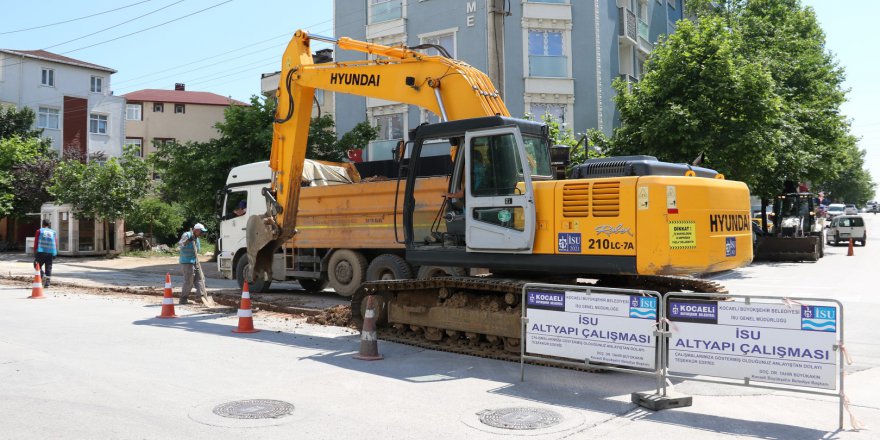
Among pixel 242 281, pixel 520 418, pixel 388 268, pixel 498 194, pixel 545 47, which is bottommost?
pixel 520 418

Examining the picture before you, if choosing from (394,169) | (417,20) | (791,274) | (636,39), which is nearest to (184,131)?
(417,20)

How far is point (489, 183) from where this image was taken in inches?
329

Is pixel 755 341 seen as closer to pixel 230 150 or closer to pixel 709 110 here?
pixel 709 110

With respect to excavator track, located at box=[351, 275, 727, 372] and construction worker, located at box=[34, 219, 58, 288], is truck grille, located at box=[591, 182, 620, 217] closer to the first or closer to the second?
excavator track, located at box=[351, 275, 727, 372]

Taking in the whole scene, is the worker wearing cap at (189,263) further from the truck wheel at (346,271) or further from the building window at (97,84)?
the building window at (97,84)

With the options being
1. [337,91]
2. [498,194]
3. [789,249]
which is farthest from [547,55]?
[498,194]

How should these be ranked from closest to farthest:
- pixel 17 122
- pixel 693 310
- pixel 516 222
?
pixel 693 310 < pixel 516 222 < pixel 17 122

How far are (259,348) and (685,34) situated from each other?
18507 mm

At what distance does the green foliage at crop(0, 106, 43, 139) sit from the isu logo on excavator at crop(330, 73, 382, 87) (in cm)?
3651

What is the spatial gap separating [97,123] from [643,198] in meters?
49.3

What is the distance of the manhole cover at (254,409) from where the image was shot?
592 centimetres

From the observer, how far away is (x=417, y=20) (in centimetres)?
2953

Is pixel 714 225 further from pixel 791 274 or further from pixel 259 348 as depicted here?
pixel 791 274

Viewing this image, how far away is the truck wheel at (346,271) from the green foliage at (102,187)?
67.6 feet
